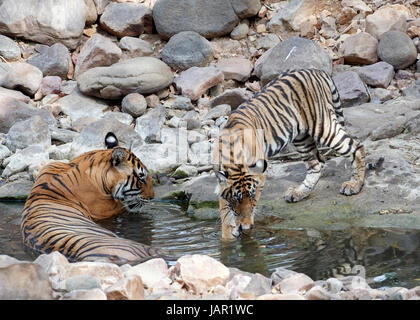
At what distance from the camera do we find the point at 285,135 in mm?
6266

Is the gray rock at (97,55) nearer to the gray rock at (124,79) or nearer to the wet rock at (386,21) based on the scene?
the gray rock at (124,79)

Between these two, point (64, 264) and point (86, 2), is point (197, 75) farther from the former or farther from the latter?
point (64, 264)

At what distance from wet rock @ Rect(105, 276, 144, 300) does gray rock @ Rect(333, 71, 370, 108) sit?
6714 mm

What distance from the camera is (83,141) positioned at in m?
8.30

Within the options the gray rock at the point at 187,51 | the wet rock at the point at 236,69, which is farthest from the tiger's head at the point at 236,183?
the gray rock at the point at 187,51

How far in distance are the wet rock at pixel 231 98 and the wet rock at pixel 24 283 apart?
22.1 ft

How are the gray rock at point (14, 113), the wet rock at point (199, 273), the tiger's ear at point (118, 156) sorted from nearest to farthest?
the wet rock at point (199, 273) < the tiger's ear at point (118, 156) < the gray rock at point (14, 113)

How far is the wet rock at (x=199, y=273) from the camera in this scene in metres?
3.69

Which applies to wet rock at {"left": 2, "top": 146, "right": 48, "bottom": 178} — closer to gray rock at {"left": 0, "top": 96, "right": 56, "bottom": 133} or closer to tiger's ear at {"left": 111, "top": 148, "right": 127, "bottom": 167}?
gray rock at {"left": 0, "top": 96, "right": 56, "bottom": 133}

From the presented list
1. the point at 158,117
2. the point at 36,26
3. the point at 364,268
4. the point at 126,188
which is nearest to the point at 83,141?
the point at 158,117

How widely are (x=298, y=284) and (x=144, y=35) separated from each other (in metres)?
8.88

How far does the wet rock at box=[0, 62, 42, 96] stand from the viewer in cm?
1032

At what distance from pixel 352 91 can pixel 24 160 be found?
4.82 metres
